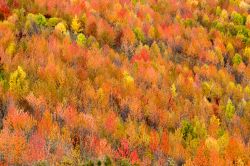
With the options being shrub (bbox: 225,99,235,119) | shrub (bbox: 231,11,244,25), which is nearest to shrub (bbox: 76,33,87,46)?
shrub (bbox: 225,99,235,119)

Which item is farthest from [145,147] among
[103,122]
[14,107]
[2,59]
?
[2,59]

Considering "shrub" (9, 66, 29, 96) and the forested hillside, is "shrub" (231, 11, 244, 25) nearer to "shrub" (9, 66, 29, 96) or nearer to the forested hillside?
the forested hillside

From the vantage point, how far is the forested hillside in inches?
219

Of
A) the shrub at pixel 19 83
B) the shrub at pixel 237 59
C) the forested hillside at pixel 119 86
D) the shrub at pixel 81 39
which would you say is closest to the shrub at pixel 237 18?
the forested hillside at pixel 119 86

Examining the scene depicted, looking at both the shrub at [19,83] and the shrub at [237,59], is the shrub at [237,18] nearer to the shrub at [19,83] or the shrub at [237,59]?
the shrub at [237,59]

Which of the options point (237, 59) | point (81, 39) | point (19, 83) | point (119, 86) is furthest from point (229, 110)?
point (19, 83)

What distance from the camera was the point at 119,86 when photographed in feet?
24.4

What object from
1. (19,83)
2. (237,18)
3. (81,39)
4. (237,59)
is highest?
(19,83)

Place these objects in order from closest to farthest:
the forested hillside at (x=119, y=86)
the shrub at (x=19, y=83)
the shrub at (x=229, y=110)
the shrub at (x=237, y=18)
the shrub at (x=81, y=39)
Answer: the forested hillside at (x=119, y=86) < the shrub at (x=19, y=83) < the shrub at (x=229, y=110) < the shrub at (x=81, y=39) < the shrub at (x=237, y=18)

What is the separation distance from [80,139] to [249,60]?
6.11m

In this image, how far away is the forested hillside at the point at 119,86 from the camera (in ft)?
18.3

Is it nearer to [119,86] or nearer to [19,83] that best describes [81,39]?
[119,86]

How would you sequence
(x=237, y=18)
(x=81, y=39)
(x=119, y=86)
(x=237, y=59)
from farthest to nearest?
(x=237, y=18), (x=237, y=59), (x=81, y=39), (x=119, y=86)

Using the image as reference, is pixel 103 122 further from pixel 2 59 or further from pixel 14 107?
pixel 2 59
